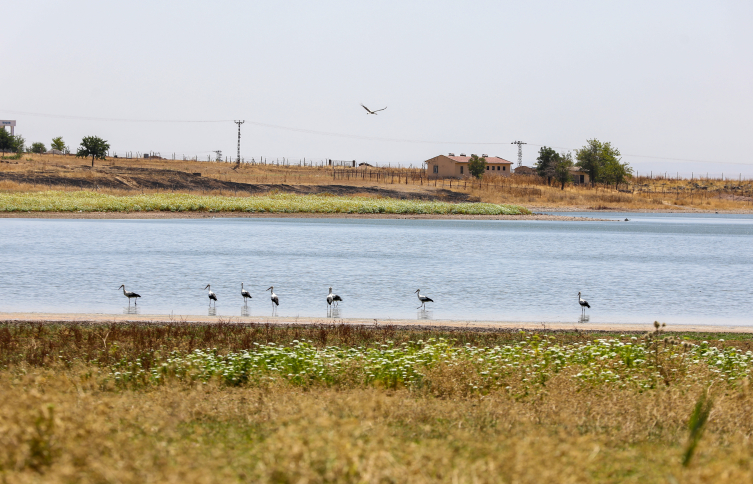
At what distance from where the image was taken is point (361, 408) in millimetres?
8594

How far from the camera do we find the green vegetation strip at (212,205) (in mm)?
73688

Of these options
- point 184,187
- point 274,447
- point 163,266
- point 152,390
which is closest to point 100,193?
point 184,187

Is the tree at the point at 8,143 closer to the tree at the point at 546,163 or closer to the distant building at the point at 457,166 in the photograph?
the distant building at the point at 457,166

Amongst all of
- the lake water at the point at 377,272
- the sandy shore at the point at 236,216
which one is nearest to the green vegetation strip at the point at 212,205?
the sandy shore at the point at 236,216

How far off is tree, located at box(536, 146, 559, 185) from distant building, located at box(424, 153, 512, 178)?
6711mm

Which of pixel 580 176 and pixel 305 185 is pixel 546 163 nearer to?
pixel 580 176

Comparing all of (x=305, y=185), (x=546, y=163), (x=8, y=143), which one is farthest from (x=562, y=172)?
(x=8, y=143)

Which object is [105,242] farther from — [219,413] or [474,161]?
[474,161]

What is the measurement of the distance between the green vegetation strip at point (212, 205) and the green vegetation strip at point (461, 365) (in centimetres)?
6545

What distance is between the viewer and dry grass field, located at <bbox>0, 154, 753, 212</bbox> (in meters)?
96.5

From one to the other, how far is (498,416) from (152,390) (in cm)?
524

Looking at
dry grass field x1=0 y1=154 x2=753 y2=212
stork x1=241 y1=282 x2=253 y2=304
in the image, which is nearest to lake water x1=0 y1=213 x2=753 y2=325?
stork x1=241 y1=282 x2=253 y2=304

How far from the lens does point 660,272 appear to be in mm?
37375

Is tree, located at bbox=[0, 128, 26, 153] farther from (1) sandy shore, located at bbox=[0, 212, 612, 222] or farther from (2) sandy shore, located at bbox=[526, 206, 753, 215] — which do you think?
(2) sandy shore, located at bbox=[526, 206, 753, 215]
